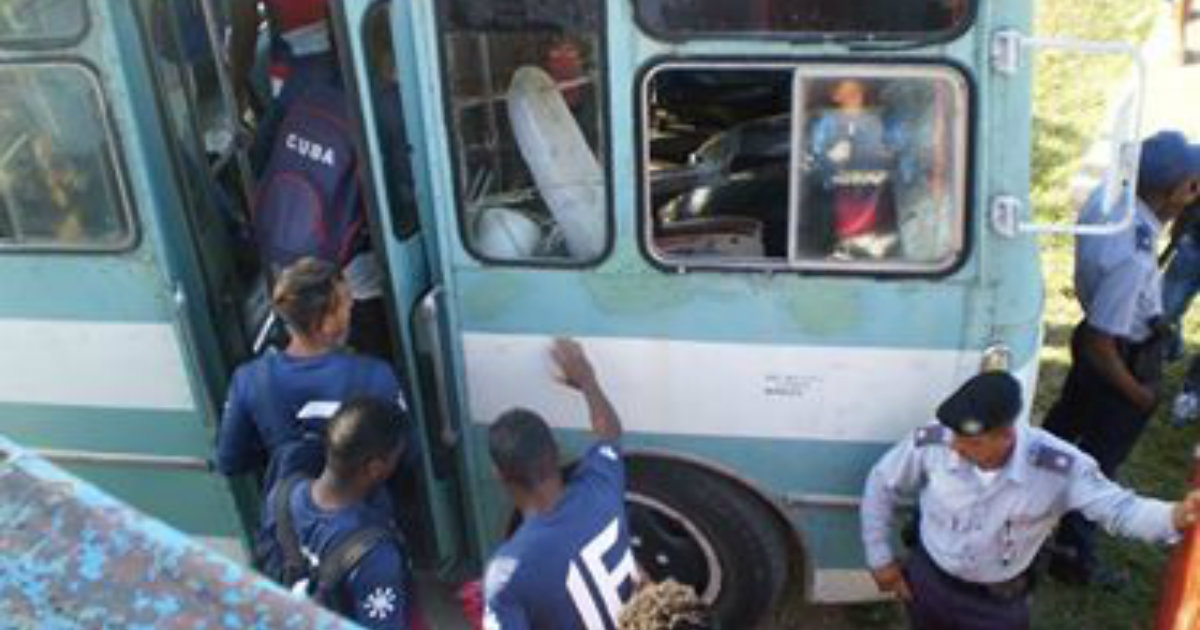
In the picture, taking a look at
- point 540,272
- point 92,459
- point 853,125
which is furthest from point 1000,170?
point 92,459

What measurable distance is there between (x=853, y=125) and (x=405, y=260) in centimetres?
147

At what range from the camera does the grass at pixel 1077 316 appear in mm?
4930

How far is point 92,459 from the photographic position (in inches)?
181

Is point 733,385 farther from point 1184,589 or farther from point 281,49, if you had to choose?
point 281,49

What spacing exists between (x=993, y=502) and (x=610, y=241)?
1363mm

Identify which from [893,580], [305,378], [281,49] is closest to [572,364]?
[305,378]

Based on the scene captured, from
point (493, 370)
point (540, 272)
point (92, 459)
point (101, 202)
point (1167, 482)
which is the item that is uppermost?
point (101, 202)

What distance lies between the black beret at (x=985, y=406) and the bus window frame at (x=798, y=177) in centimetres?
47

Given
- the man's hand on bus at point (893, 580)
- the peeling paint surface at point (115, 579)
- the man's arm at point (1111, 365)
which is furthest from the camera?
the man's arm at point (1111, 365)

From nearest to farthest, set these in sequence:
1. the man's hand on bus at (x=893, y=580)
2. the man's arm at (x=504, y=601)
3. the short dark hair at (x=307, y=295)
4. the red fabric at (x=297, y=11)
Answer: the man's arm at (x=504, y=601) → the short dark hair at (x=307, y=295) → the man's hand on bus at (x=893, y=580) → the red fabric at (x=297, y=11)

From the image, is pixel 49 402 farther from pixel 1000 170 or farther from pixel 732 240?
pixel 1000 170

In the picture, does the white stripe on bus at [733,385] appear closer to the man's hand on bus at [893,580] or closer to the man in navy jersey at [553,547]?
the man's hand on bus at [893,580]

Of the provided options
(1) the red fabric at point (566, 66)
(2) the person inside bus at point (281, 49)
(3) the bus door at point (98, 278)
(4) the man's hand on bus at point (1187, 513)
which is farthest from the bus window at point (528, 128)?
(4) the man's hand on bus at point (1187, 513)

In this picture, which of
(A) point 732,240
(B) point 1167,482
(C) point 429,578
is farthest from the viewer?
(B) point 1167,482
